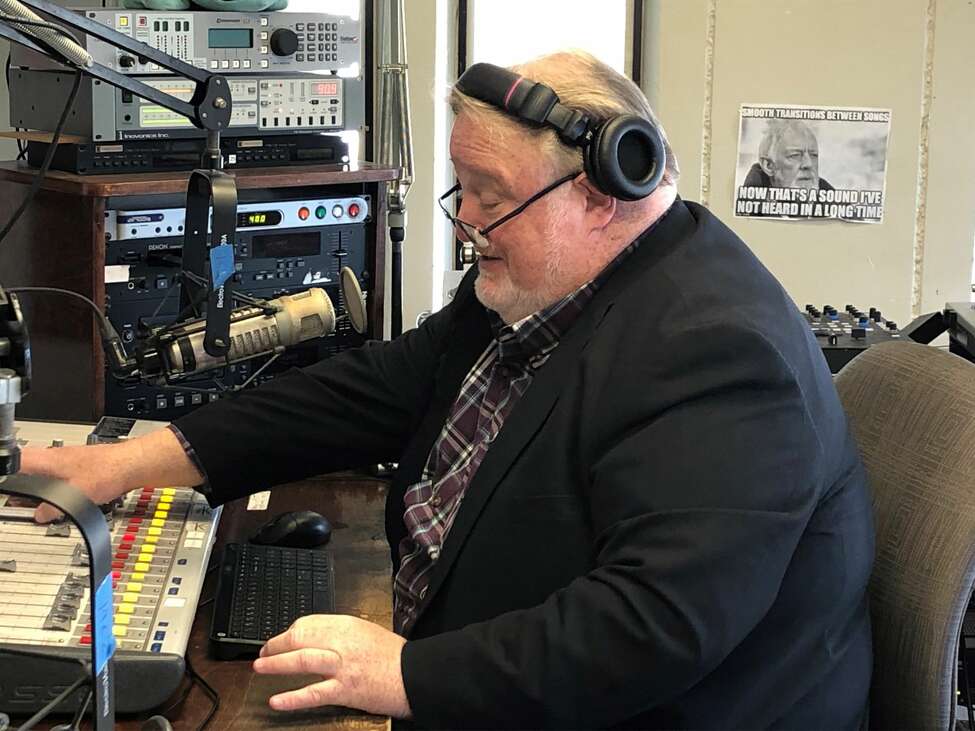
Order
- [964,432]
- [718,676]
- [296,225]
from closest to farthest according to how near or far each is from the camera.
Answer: [718,676], [964,432], [296,225]

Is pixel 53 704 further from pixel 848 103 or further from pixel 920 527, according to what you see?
pixel 848 103

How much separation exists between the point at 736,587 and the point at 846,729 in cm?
31

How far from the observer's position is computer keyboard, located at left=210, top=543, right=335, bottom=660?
1338 mm

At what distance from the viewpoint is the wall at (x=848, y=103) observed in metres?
2.96

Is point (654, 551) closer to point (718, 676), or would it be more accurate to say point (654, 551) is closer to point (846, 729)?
point (718, 676)

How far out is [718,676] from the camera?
1273 mm

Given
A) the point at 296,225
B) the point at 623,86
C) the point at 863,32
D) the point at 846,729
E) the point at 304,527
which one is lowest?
the point at 846,729

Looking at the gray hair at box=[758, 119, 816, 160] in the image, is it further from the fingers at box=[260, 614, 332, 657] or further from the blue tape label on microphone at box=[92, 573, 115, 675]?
the blue tape label on microphone at box=[92, 573, 115, 675]

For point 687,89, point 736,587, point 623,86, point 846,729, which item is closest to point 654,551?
point 736,587

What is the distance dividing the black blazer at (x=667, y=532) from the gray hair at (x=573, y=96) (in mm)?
137

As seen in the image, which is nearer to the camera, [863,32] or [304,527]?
[304,527]

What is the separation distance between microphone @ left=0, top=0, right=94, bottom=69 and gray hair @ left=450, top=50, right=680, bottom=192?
0.43m

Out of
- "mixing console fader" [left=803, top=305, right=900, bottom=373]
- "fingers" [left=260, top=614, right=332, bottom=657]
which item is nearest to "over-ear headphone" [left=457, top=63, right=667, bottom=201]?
"fingers" [left=260, top=614, right=332, bottom=657]

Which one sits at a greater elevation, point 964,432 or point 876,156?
point 876,156
